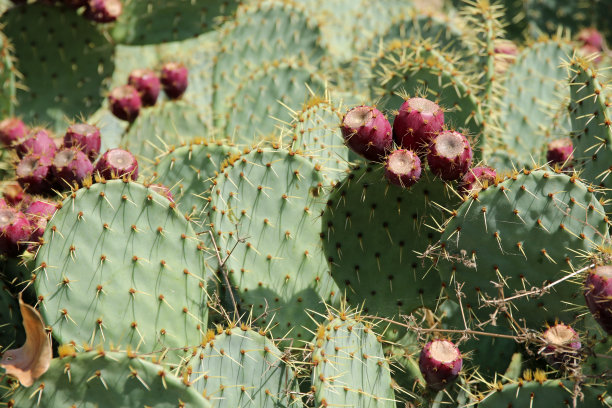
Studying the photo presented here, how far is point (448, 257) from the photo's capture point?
1807mm

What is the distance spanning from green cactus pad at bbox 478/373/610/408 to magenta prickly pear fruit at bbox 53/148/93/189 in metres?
1.47

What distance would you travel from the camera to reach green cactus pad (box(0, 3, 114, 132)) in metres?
3.16

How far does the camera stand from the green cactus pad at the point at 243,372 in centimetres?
176

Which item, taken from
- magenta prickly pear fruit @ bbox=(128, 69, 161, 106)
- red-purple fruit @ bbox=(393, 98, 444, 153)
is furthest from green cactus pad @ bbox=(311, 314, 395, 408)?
magenta prickly pear fruit @ bbox=(128, 69, 161, 106)

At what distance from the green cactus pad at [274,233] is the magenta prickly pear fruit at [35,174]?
2.13 ft

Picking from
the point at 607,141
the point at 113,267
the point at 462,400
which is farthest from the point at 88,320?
the point at 607,141

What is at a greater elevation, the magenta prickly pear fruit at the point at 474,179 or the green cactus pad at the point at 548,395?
the magenta prickly pear fruit at the point at 474,179

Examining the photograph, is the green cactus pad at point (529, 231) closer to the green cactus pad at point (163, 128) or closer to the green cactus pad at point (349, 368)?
the green cactus pad at point (349, 368)

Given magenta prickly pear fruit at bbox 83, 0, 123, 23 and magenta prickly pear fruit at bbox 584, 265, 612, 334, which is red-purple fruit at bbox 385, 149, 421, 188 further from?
magenta prickly pear fruit at bbox 83, 0, 123, 23

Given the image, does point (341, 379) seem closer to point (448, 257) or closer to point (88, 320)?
point (448, 257)

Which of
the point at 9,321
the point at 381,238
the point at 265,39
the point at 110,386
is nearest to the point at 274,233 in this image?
the point at 381,238

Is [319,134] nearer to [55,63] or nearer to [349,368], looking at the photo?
[349,368]

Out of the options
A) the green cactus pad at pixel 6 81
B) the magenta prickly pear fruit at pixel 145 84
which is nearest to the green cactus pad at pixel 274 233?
the magenta prickly pear fruit at pixel 145 84

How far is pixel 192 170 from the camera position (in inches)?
95.1
